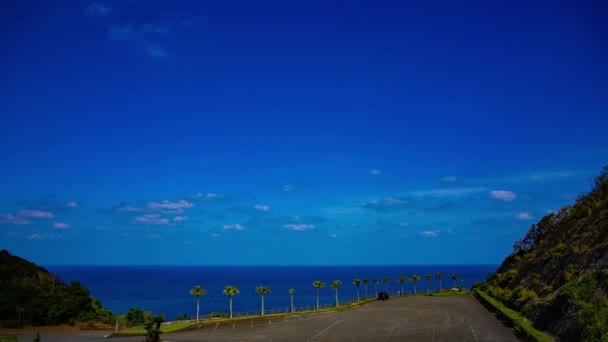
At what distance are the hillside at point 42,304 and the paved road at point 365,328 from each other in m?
9.33

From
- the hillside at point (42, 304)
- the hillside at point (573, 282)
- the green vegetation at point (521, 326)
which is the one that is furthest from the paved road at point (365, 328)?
the hillside at point (42, 304)

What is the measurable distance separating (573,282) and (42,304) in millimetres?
67972

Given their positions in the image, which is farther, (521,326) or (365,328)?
(365,328)

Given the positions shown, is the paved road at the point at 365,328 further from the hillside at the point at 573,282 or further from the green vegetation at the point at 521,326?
the hillside at the point at 573,282

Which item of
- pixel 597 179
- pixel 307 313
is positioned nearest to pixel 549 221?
pixel 597 179

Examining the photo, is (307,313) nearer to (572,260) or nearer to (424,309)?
(424,309)

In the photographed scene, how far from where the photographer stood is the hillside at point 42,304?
2576 inches

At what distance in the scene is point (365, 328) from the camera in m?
51.9

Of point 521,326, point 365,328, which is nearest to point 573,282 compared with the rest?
point 521,326

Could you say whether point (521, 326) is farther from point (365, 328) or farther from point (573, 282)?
point (365, 328)

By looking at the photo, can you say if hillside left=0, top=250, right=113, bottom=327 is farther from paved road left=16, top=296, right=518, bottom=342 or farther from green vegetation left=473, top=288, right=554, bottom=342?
green vegetation left=473, top=288, right=554, bottom=342

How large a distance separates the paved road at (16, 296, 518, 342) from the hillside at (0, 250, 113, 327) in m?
9.33

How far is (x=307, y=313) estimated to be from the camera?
70.9m

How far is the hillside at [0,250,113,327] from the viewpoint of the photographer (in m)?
65.4
